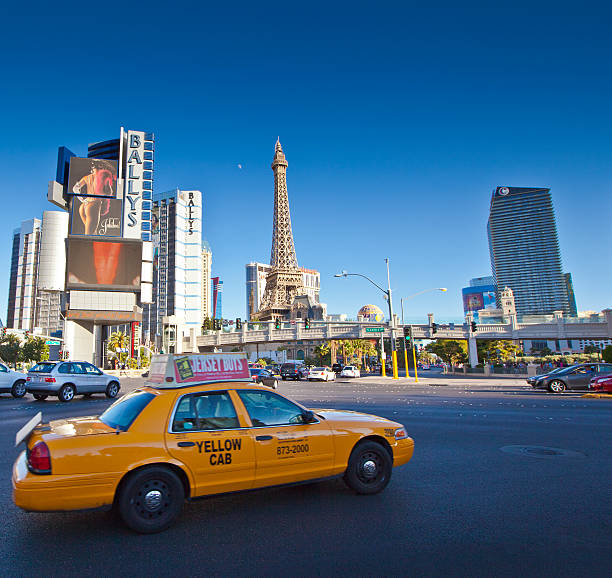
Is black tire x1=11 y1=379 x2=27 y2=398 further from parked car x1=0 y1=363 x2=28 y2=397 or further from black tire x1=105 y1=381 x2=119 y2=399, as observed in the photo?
black tire x1=105 y1=381 x2=119 y2=399

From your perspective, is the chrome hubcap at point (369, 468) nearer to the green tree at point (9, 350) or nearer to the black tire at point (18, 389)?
the black tire at point (18, 389)

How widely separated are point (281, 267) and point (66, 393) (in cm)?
11176

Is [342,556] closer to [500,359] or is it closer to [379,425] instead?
[379,425]

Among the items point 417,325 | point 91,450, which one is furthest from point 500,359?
point 91,450

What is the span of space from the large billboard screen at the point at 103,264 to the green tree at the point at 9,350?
19585mm

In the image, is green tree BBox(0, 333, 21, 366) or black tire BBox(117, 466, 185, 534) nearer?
black tire BBox(117, 466, 185, 534)

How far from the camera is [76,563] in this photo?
3.78 metres

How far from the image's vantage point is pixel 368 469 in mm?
5621

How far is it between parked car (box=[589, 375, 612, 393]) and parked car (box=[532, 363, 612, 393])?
3.68ft

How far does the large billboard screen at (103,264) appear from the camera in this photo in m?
59.3

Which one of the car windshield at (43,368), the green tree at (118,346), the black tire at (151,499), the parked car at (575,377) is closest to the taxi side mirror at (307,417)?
the black tire at (151,499)

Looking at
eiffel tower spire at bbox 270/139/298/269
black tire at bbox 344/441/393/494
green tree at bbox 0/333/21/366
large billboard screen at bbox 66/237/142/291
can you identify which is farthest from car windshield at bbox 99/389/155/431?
eiffel tower spire at bbox 270/139/298/269

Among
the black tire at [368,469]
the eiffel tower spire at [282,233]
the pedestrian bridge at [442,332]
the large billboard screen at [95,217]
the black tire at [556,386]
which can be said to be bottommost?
the black tire at [556,386]

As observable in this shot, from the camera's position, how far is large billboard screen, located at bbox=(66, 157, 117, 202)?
63.9 metres
